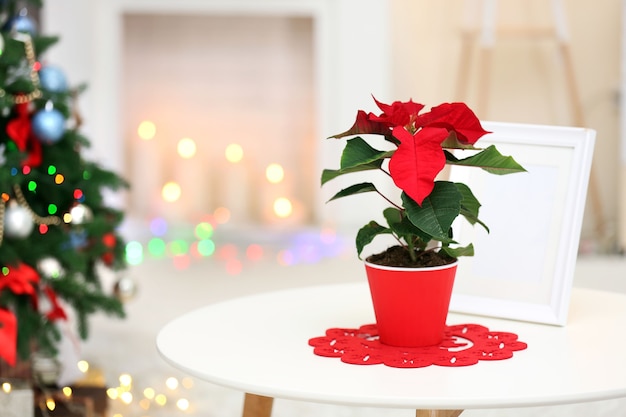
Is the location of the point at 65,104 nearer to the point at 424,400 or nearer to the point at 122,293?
the point at 122,293

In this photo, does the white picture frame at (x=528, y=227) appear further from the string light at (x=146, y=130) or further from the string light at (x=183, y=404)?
the string light at (x=146, y=130)

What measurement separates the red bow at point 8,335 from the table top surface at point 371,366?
62 cm

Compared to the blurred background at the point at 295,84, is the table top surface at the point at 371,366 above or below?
below

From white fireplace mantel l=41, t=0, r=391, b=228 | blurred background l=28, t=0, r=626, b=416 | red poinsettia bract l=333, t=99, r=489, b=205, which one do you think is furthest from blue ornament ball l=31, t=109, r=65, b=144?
white fireplace mantel l=41, t=0, r=391, b=228

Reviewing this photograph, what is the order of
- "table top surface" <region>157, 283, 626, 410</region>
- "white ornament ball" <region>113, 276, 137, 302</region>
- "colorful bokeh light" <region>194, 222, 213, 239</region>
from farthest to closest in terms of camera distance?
1. "colorful bokeh light" <region>194, 222, 213, 239</region>
2. "white ornament ball" <region>113, 276, 137, 302</region>
3. "table top surface" <region>157, 283, 626, 410</region>

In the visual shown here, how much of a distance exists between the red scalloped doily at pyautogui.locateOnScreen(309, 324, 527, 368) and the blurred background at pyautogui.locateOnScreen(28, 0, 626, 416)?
2.45 metres

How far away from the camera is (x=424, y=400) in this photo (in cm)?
84

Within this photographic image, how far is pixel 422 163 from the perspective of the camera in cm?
95

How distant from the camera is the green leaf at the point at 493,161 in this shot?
981 millimetres

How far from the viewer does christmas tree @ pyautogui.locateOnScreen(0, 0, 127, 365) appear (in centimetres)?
184

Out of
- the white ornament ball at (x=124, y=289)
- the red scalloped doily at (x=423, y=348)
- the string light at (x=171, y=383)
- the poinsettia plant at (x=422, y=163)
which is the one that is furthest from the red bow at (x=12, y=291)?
the poinsettia plant at (x=422, y=163)

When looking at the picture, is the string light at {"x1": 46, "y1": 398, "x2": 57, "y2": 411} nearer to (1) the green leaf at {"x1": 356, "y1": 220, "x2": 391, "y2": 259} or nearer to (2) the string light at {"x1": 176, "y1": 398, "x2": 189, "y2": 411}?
(2) the string light at {"x1": 176, "y1": 398, "x2": 189, "y2": 411}

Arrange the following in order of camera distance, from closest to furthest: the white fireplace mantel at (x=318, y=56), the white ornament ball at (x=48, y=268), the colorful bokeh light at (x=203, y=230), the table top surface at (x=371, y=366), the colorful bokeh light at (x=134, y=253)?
the table top surface at (x=371, y=366) < the white ornament ball at (x=48, y=268) < the colorful bokeh light at (x=134, y=253) < the white fireplace mantel at (x=318, y=56) < the colorful bokeh light at (x=203, y=230)

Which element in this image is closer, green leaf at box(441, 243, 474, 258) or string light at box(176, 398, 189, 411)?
green leaf at box(441, 243, 474, 258)
